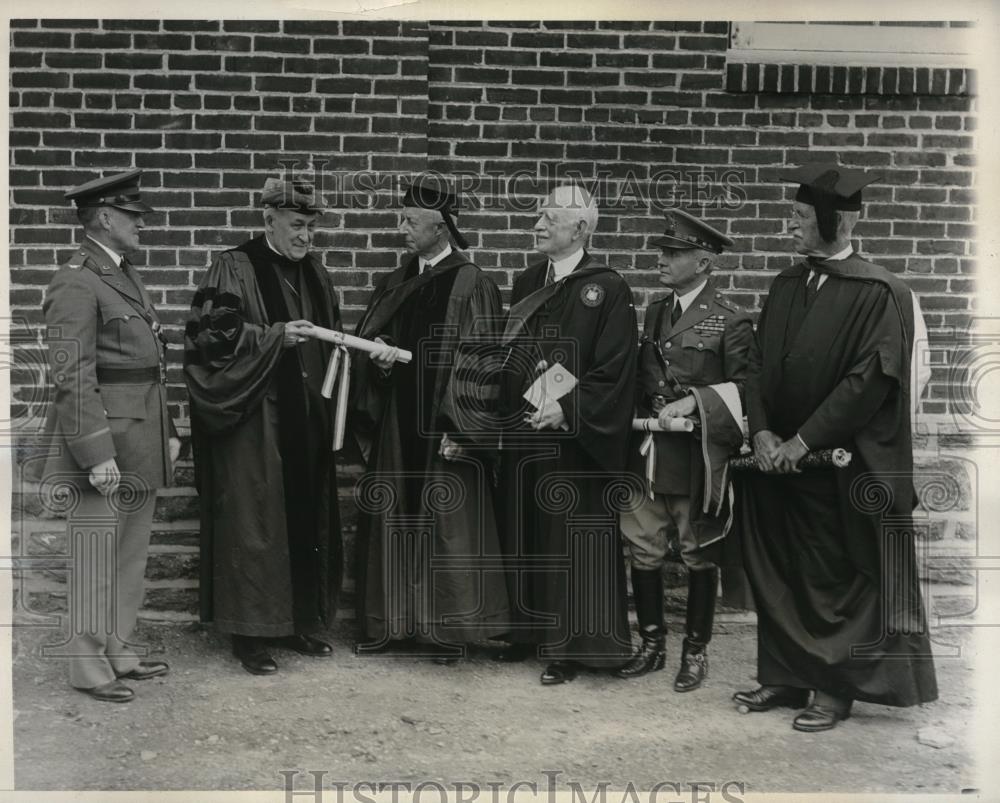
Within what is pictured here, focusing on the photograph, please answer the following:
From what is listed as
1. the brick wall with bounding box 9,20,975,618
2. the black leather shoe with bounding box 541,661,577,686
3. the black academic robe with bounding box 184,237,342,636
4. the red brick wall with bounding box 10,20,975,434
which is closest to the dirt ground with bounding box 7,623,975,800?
the black leather shoe with bounding box 541,661,577,686

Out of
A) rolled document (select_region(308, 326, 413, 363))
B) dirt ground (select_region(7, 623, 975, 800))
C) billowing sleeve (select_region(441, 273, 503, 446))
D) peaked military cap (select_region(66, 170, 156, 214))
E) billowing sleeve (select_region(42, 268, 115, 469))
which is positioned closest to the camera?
dirt ground (select_region(7, 623, 975, 800))

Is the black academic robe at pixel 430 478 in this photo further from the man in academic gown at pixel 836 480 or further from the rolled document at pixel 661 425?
the man in academic gown at pixel 836 480

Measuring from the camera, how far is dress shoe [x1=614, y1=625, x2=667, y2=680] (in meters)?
5.38

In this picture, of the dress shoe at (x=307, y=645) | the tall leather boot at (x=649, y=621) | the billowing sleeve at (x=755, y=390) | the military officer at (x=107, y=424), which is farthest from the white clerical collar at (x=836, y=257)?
the military officer at (x=107, y=424)

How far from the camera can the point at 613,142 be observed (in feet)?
18.5

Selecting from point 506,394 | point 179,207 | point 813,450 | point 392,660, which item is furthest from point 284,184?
point 813,450

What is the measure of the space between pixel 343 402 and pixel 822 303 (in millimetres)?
2116

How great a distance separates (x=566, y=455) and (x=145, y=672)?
6.81 ft

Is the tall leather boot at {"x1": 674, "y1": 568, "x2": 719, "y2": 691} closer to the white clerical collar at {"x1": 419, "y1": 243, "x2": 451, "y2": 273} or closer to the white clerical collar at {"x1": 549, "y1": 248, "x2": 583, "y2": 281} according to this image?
the white clerical collar at {"x1": 549, "y1": 248, "x2": 583, "y2": 281}

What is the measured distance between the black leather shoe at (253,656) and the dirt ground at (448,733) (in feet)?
0.15

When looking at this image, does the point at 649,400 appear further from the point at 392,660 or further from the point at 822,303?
the point at 392,660

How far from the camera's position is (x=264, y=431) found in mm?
5383

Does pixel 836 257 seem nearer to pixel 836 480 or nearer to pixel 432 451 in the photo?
pixel 836 480

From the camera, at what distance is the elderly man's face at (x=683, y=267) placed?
209 inches
